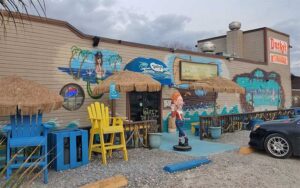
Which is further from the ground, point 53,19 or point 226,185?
point 53,19

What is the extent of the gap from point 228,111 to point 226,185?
10435mm

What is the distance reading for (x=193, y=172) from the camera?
20.3 ft

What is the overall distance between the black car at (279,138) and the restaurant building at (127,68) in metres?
3.69

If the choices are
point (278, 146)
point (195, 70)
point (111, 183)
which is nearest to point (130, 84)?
point (111, 183)

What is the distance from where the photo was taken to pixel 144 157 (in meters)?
7.48

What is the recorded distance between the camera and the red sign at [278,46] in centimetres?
1893

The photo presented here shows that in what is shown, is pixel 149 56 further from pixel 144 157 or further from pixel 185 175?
pixel 185 175

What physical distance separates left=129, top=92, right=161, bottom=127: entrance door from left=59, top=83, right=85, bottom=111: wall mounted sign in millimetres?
2171

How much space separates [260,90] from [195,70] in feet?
19.5

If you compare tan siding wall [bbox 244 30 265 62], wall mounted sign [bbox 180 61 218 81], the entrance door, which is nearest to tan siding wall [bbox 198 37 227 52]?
tan siding wall [bbox 244 30 265 62]

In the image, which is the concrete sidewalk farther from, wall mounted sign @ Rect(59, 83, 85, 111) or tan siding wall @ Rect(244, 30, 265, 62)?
tan siding wall @ Rect(244, 30, 265, 62)

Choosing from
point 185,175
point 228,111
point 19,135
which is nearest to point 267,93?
point 228,111

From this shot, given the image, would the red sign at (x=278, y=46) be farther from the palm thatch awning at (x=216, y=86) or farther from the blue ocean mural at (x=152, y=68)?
the blue ocean mural at (x=152, y=68)

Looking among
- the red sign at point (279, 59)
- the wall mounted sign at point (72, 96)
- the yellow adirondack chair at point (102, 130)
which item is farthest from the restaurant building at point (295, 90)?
the yellow adirondack chair at point (102, 130)
